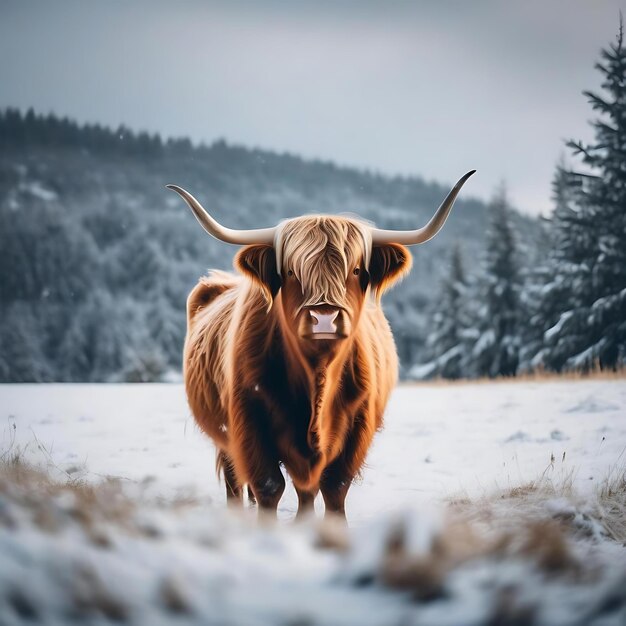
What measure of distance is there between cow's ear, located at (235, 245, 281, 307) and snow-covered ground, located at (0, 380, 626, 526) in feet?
3.73

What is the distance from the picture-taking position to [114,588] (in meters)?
1.17

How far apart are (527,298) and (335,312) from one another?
22436 mm

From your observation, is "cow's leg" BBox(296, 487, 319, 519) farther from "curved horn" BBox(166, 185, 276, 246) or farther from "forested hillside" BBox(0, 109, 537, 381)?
"forested hillside" BBox(0, 109, 537, 381)

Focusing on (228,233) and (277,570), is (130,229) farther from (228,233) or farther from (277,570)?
(277,570)

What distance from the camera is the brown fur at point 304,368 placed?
3.33 metres

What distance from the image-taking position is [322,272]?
3223mm

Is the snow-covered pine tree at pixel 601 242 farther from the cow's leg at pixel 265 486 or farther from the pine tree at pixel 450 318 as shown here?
the cow's leg at pixel 265 486

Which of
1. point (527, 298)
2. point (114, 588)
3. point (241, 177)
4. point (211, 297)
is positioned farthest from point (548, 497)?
point (241, 177)

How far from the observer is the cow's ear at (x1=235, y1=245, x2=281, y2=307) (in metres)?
3.54

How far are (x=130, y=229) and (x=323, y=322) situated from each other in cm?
7033

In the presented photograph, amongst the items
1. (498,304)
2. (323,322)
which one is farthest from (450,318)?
(323,322)

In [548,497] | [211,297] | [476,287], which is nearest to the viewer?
[548,497]

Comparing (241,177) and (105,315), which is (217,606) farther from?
(241,177)

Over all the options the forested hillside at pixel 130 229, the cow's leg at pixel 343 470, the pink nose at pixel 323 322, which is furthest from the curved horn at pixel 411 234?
the forested hillside at pixel 130 229
